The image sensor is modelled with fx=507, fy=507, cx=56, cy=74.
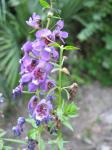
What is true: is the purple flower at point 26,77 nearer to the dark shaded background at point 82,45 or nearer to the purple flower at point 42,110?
the purple flower at point 42,110

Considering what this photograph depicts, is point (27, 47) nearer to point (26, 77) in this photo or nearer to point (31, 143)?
point (26, 77)

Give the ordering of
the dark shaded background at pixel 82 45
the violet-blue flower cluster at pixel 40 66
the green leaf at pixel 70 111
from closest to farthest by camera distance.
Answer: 1. the violet-blue flower cluster at pixel 40 66
2. the green leaf at pixel 70 111
3. the dark shaded background at pixel 82 45

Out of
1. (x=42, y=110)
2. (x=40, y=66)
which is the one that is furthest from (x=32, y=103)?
(x=40, y=66)

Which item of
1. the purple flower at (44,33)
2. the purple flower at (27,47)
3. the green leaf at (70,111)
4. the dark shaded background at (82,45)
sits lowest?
the green leaf at (70,111)

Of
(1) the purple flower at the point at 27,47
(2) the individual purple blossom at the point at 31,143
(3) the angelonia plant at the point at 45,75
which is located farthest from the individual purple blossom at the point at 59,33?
(2) the individual purple blossom at the point at 31,143

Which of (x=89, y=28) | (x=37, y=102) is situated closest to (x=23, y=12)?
(x=89, y=28)

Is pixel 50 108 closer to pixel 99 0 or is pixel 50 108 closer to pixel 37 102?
pixel 37 102

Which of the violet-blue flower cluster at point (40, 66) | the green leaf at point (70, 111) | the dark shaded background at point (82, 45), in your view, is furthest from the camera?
the dark shaded background at point (82, 45)

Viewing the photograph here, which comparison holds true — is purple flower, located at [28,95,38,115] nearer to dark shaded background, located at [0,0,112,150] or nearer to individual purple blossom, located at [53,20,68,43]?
individual purple blossom, located at [53,20,68,43]
